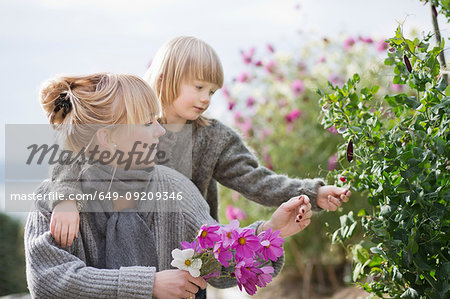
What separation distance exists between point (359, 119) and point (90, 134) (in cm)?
75

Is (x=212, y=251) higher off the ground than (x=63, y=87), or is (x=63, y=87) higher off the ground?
(x=63, y=87)

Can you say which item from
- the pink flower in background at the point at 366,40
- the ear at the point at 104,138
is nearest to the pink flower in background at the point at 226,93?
the pink flower in background at the point at 366,40

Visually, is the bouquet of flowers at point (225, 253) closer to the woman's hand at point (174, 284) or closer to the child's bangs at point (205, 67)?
the woman's hand at point (174, 284)

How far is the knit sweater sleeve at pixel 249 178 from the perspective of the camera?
5.80 ft

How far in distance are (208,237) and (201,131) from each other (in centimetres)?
74

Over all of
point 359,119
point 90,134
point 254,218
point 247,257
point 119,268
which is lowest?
point 254,218

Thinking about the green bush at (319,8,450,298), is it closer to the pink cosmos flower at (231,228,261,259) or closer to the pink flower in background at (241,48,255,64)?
the pink cosmos flower at (231,228,261,259)

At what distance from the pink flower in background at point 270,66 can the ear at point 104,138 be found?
113 inches

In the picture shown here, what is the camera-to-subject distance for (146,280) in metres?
1.27

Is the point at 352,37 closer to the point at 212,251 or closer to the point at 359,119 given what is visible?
the point at 359,119

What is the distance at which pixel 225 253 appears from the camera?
1.23 metres

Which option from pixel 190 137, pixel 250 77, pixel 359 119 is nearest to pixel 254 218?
pixel 250 77

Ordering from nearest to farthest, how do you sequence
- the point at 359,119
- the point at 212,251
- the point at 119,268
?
the point at 212,251 → the point at 119,268 → the point at 359,119

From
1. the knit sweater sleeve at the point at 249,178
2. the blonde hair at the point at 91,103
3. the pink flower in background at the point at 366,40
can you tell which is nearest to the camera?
the blonde hair at the point at 91,103
